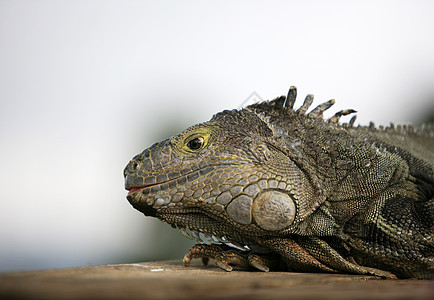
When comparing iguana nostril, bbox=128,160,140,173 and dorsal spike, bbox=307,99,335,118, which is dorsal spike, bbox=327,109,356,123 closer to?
dorsal spike, bbox=307,99,335,118

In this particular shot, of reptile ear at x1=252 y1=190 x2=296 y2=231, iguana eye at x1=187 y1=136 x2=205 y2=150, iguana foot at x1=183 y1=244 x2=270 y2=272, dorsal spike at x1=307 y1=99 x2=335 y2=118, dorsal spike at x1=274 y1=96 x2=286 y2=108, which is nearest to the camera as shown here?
reptile ear at x1=252 y1=190 x2=296 y2=231

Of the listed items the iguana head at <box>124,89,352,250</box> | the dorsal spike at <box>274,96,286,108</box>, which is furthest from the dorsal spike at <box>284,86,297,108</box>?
the iguana head at <box>124,89,352,250</box>

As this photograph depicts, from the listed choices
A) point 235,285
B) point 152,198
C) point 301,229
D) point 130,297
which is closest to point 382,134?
point 301,229

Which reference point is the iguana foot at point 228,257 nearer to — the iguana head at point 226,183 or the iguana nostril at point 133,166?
the iguana head at point 226,183

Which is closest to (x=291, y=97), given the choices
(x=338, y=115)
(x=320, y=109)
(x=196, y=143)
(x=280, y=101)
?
(x=280, y=101)

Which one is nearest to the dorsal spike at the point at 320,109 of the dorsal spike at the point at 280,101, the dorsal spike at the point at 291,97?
the dorsal spike at the point at 291,97

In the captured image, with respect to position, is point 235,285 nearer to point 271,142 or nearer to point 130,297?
point 130,297

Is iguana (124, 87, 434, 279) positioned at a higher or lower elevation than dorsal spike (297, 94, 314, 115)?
lower
